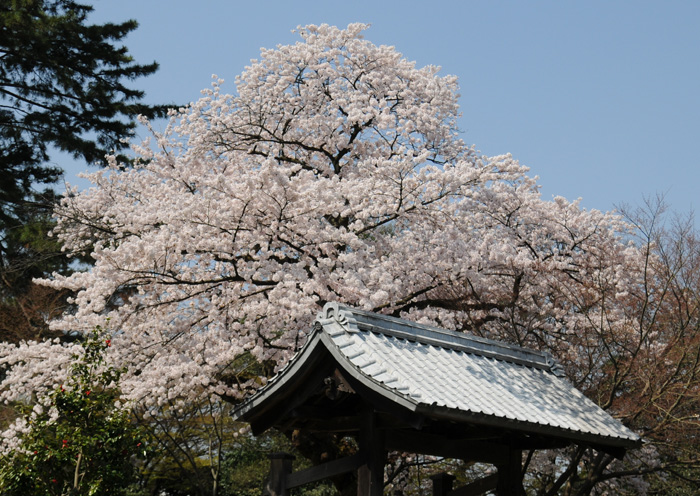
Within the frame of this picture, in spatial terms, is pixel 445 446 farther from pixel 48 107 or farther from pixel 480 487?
pixel 48 107

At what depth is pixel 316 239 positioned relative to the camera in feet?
32.3

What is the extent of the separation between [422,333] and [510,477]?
152 cm

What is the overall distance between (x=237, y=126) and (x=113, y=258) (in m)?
3.71

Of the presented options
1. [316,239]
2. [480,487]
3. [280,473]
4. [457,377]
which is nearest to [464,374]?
[457,377]

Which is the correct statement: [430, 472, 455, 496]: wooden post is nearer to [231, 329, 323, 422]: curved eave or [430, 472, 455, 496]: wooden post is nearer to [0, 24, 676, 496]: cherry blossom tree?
[231, 329, 323, 422]: curved eave

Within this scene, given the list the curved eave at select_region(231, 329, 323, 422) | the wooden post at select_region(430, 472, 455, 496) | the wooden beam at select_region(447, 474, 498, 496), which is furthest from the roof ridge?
the wooden post at select_region(430, 472, 455, 496)

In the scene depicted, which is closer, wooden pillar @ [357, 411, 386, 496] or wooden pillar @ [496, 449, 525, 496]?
wooden pillar @ [357, 411, 386, 496]

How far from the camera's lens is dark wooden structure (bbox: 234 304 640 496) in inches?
196

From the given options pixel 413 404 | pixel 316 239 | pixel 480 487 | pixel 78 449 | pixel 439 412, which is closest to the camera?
pixel 413 404

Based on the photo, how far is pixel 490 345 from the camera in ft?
21.1

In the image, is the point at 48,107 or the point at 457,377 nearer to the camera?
the point at 457,377

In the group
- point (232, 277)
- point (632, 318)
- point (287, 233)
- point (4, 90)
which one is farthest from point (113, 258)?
point (4, 90)

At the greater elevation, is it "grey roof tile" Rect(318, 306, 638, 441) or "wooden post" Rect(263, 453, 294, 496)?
"grey roof tile" Rect(318, 306, 638, 441)

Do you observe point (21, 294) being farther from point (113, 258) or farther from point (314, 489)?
point (113, 258)
